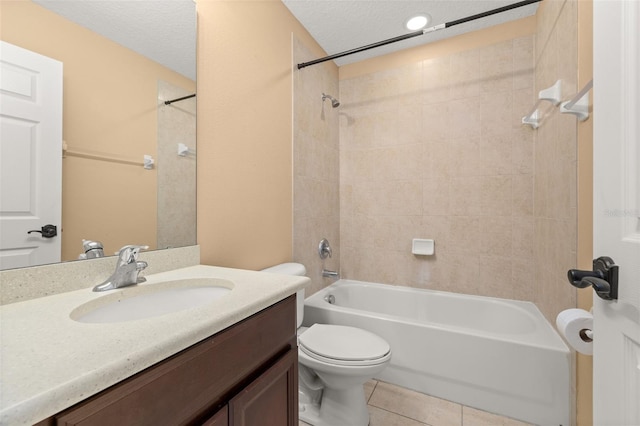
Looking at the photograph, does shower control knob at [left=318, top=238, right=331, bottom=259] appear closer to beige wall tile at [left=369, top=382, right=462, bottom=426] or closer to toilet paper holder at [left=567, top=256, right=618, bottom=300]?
beige wall tile at [left=369, top=382, right=462, bottom=426]

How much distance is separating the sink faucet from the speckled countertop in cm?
6

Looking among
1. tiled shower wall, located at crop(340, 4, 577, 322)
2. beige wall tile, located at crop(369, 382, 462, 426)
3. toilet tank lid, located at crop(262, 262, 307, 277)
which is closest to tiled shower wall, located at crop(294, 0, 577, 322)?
tiled shower wall, located at crop(340, 4, 577, 322)

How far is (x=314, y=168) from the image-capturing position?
2191 millimetres

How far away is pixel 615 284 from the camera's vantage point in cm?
51

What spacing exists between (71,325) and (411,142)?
7.70 feet

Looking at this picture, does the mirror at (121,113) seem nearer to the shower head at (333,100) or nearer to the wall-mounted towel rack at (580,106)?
the shower head at (333,100)

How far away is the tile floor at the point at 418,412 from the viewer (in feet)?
4.59

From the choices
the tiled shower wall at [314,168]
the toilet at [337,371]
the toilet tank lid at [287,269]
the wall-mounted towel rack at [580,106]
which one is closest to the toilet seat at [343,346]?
the toilet at [337,371]

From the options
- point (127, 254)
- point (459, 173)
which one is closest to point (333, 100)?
point (459, 173)

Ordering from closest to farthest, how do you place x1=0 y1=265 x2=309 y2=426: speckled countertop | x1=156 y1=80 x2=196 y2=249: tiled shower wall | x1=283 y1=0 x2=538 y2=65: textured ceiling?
x1=0 y1=265 x2=309 y2=426: speckled countertop
x1=156 y1=80 x2=196 y2=249: tiled shower wall
x1=283 y1=0 x2=538 y2=65: textured ceiling

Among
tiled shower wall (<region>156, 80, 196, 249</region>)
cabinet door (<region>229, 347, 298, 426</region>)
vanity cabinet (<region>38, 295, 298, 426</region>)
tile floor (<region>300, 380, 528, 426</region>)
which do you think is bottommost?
tile floor (<region>300, 380, 528, 426</region>)

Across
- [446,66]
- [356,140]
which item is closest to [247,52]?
[356,140]

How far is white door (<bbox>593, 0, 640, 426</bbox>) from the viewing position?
1.55 ft

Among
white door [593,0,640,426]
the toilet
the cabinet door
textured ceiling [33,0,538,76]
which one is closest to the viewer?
white door [593,0,640,426]
